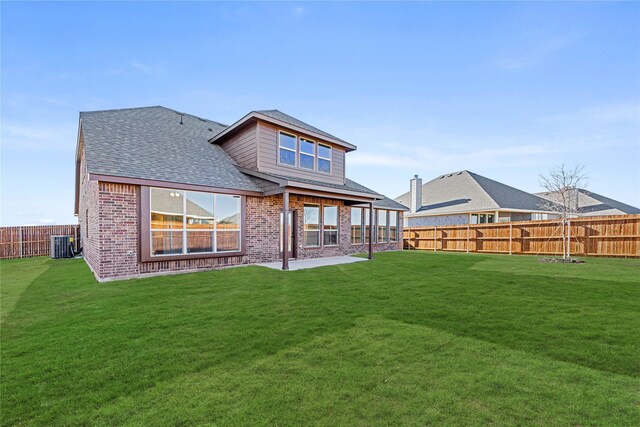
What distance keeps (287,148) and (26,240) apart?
15.4m

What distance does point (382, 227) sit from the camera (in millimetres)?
17781

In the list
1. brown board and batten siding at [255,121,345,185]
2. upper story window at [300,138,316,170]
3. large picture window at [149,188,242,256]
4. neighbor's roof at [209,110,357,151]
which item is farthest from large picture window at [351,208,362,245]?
large picture window at [149,188,242,256]

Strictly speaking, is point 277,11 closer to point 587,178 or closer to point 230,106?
point 230,106

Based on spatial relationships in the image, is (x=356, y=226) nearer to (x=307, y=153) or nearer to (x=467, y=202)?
(x=307, y=153)

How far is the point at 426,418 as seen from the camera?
2172 millimetres

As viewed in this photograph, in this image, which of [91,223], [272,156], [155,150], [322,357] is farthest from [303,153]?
[322,357]

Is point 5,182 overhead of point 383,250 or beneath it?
overhead

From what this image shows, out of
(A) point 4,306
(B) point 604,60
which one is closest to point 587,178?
(B) point 604,60

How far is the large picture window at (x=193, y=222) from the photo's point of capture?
28.1 ft

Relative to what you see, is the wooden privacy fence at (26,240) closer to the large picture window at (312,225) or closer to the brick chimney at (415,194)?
the large picture window at (312,225)

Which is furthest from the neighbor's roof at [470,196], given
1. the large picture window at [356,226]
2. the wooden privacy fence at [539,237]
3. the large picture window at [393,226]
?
the large picture window at [356,226]

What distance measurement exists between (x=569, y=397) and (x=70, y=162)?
23.9m

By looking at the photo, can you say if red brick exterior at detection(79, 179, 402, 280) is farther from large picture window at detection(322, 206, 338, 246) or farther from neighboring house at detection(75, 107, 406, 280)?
large picture window at detection(322, 206, 338, 246)

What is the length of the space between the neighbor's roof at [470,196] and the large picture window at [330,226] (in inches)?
485
